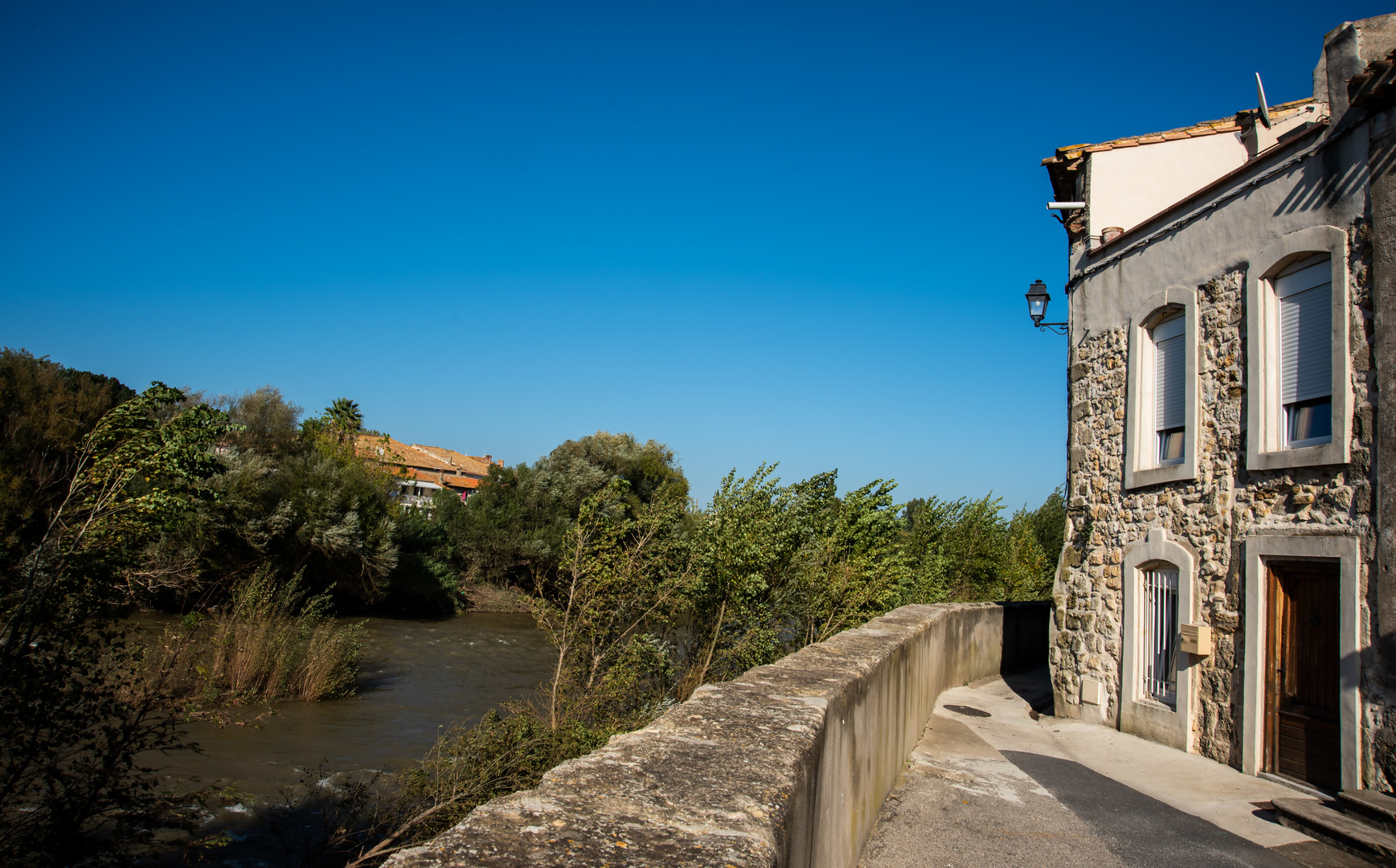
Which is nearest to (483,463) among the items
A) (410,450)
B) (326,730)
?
(410,450)

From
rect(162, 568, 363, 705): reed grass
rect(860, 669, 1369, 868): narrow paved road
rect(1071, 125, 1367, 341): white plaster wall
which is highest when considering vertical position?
rect(1071, 125, 1367, 341): white plaster wall

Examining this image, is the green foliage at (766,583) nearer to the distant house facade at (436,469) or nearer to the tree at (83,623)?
the tree at (83,623)

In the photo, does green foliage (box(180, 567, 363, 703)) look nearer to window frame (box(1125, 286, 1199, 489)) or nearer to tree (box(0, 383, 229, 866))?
tree (box(0, 383, 229, 866))

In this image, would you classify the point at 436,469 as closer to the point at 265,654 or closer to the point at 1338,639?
the point at 265,654

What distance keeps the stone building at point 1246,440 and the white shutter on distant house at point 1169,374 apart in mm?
28

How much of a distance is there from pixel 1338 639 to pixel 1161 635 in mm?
2103

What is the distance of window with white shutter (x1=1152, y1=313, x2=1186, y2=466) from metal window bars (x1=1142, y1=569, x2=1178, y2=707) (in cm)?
126

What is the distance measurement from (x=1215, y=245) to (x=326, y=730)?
14937 millimetres

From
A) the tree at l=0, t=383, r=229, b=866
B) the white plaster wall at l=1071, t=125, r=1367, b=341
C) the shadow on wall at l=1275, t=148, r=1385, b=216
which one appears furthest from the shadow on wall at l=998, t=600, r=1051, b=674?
the tree at l=0, t=383, r=229, b=866

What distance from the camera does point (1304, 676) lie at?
7145mm

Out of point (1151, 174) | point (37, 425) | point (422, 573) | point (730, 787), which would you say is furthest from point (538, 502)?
point (730, 787)

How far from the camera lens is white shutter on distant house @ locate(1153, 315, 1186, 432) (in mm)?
9031

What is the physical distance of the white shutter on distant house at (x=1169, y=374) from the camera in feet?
29.6

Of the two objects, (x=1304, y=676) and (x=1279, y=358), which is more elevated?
(x=1279, y=358)
